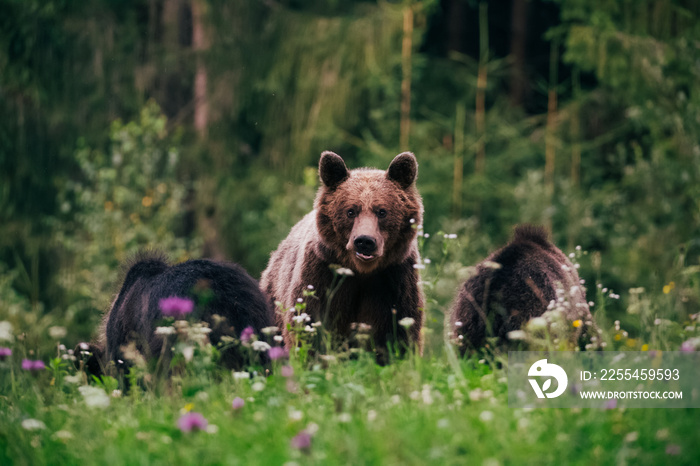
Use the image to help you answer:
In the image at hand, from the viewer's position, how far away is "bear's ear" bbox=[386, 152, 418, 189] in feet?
18.2

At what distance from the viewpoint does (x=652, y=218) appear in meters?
13.0

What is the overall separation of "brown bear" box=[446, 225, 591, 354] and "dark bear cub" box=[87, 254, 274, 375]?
4.43ft

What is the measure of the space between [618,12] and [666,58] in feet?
5.29

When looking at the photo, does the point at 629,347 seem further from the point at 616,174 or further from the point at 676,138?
the point at 616,174

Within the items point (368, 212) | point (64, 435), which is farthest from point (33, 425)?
point (368, 212)

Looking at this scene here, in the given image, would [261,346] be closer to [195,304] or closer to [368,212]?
[195,304]

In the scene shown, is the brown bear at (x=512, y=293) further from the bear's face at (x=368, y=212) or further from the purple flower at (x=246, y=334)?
the purple flower at (x=246, y=334)

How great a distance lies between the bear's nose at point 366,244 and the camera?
503cm

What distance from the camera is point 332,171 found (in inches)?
Answer: 223

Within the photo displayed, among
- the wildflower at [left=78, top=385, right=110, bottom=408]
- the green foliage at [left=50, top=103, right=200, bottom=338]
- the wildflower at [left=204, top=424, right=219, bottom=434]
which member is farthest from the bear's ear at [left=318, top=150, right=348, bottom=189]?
the green foliage at [left=50, top=103, right=200, bottom=338]

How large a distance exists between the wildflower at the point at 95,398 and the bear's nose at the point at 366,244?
6.86 feet

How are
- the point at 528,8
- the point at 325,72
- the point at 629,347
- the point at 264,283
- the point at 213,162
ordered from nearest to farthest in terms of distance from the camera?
the point at 629,347 → the point at 264,283 → the point at 325,72 → the point at 213,162 → the point at 528,8

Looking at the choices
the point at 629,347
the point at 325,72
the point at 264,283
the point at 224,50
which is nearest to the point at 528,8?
the point at 325,72

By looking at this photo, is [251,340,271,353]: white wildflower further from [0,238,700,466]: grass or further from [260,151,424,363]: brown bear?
[260,151,424,363]: brown bear
